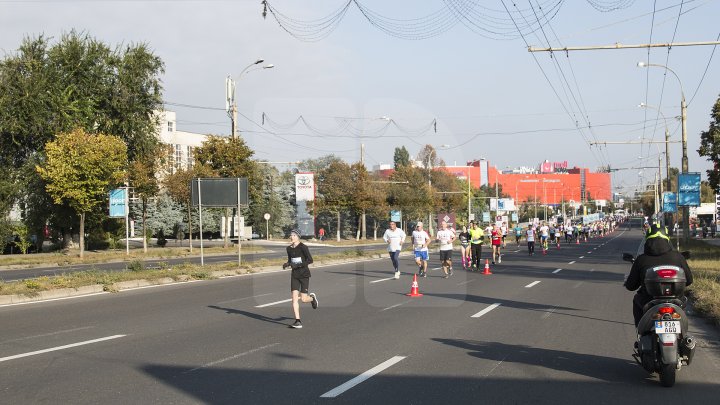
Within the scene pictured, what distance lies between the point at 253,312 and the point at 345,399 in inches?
292

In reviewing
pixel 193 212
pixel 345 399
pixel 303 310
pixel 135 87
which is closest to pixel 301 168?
pixel 193 212

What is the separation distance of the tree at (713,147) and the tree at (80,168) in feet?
95.3

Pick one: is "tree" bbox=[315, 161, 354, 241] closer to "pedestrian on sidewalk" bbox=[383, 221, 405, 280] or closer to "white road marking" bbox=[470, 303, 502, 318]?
"pedestrian on sidewalk" bbox=[383, 221, 405, 280]

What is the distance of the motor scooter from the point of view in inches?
285

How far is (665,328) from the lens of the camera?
287 inches

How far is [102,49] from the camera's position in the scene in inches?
1863

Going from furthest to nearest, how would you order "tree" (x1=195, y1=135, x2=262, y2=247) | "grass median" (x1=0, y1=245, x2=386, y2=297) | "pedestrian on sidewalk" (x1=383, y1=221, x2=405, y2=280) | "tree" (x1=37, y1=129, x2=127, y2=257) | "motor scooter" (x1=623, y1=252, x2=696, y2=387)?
"tree" (x1=195, y1=135, x2=262, y2=247) < "tree" (x1=37, y1=129, x2=127, y2=257) < "pedestrian on sidewalk" (x1=383, y1=221, x2=405, y2=280) < "grass median" (x1=0, y1=245, x2=386, y2=297) < "motor scooter" (x1=623, y1=252, x2=696, y2=387)

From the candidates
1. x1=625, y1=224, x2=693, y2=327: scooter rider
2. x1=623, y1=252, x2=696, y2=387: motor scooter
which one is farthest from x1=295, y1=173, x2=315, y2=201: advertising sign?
x1=623, y1=252, x2=696, y2=387: motor scooter

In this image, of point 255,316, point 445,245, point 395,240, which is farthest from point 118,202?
point 255,316

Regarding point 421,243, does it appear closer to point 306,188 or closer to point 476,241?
point 476,241

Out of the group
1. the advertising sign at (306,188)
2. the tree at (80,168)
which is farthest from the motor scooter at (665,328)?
the advertising sign at (306,188)

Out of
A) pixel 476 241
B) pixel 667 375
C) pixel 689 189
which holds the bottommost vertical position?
pixel 667 375

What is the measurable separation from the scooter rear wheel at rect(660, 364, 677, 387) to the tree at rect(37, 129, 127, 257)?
107 ft

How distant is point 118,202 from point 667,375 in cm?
3743
